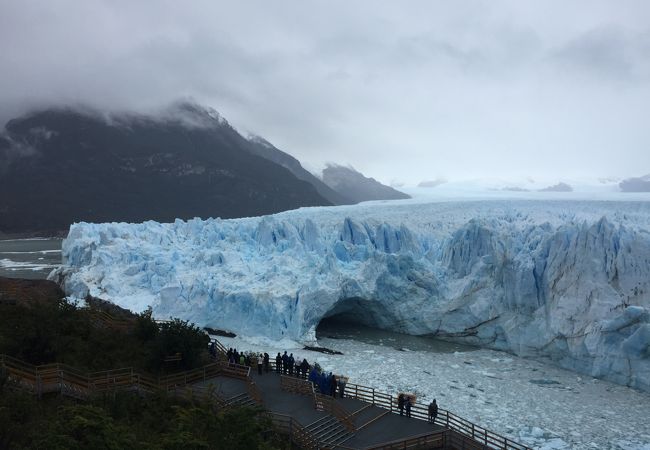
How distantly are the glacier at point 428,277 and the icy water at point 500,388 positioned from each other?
90cm

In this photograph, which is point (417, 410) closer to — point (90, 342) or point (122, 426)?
point (122, 426)

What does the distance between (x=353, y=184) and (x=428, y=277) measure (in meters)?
91.5

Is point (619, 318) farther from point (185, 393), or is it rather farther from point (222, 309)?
point (222, 309)

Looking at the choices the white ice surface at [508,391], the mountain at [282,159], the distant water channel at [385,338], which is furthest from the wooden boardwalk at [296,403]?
the mountain at [282,159]

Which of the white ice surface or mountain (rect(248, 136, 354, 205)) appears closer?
the white ice surface

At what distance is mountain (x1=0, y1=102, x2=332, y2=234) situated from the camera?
72.5m

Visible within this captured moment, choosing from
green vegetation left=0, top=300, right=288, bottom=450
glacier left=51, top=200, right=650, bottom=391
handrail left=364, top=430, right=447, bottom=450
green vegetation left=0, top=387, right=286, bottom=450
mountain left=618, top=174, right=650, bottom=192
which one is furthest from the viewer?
mountain left=618, top=174, right=650, bottom=192

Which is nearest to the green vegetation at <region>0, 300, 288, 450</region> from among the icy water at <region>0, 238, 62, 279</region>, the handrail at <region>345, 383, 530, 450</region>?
the handrail at <region>345, 383, 530, 450</region>

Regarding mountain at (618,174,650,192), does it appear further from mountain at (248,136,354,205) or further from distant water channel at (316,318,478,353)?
mountain at (248,136,354,205)

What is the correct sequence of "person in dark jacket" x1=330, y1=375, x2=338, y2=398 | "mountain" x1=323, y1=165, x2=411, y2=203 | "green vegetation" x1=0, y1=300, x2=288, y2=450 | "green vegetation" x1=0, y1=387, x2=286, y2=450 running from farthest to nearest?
"mountain" x1=323, y1=165, x2=411, y2=203 → "person in dark jacket" x1=330, y1=375, x2=338, y2=398 → "green vegetation" x1=0, y1=300, x2=288, y2=450 → "green vegetation" x1=0, y1=387, x2=286, y2=450

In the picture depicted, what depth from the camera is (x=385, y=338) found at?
18750mm

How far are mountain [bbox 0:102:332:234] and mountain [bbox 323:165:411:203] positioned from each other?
14.5m

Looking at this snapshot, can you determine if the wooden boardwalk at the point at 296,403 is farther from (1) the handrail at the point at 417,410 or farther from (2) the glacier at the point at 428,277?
(2) the glacier at the point at 428,277

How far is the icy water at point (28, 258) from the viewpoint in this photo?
107 feet
